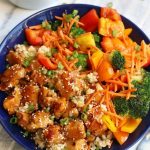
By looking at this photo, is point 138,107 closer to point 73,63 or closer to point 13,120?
point 73,63

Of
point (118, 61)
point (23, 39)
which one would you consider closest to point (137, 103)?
point (118, 61)

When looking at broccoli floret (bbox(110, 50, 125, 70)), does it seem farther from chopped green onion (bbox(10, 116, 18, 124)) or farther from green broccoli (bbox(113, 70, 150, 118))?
chopped green onion (bbox(10, 116, 18, 124))

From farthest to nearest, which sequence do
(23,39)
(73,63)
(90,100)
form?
(23,39), (73,63), (90,100)

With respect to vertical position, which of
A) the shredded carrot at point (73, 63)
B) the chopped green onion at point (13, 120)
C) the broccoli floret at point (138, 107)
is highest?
the shredded carrot at point (73, 63)

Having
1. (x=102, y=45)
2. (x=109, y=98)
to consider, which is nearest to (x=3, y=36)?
(x=102, y=45)

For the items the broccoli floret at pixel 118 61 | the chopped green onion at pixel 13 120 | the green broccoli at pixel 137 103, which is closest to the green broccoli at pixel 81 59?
the broccoli floret at pixel 118 61

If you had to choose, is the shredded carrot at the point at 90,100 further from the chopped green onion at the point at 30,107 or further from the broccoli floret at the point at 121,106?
the chopped green onion at the point at 30,107

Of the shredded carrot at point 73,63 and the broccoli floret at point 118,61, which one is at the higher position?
the broccoli floret at point 118,61
